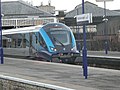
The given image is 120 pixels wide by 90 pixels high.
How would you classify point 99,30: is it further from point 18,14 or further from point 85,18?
point 85,18

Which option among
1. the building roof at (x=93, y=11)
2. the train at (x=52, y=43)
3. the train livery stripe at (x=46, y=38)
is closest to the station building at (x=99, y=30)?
the building roof at (x=93, y=11)

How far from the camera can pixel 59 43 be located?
2325 cm

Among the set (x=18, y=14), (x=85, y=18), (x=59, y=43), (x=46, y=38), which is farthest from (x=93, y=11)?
(x=85, y=18)

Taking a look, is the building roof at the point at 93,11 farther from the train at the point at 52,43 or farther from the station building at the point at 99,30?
the train at the point at 52,43

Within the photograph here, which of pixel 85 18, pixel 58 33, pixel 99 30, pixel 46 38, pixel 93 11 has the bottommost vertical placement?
pixel 46 38

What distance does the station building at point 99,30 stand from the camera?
42681 millimetres

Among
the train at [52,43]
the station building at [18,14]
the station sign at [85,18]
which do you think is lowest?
the train at [52,43]

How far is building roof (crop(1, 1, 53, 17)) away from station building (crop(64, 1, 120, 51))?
696cm

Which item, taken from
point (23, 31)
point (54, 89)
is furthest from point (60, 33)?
point (54, 89)

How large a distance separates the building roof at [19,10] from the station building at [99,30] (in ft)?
22.8

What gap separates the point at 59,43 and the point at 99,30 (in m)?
32.1

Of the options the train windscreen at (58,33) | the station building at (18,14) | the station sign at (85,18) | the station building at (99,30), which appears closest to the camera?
the station sign at (85,18)

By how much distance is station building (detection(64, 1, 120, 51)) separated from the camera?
42681 millimetres

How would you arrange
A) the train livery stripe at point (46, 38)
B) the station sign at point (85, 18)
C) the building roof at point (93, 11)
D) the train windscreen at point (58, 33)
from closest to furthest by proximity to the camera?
the station sign at point (85, 18) < the train livery stripe at point (46, 38) < the train windscreen at point (58, 33) < the building roof at point (93, 11)
